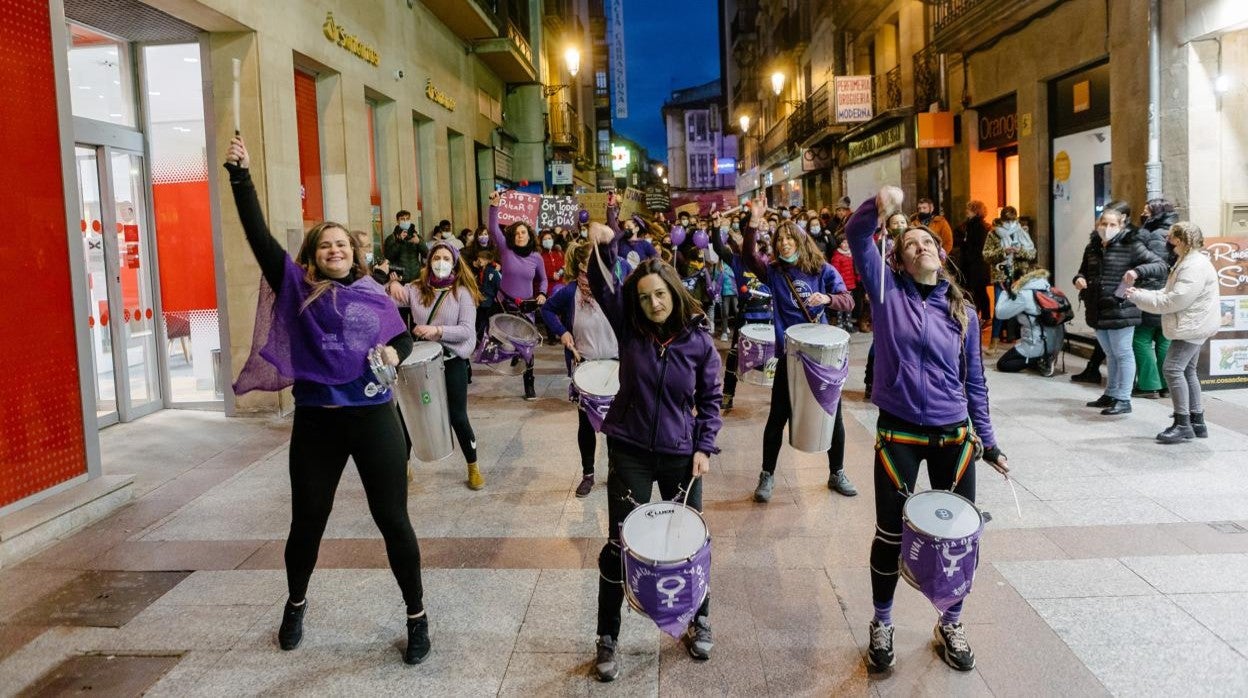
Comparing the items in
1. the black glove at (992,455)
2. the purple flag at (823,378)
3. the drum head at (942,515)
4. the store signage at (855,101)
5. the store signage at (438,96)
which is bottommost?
the drum head at (942,515)

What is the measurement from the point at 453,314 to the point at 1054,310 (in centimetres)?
737

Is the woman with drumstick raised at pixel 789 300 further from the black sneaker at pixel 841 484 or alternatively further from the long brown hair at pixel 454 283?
the long brown hair at pixel 454 283

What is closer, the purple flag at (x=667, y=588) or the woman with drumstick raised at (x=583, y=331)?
the purple flag at (x=667, y=588)

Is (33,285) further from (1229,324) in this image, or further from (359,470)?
(1229,324)

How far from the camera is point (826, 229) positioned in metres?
16.1

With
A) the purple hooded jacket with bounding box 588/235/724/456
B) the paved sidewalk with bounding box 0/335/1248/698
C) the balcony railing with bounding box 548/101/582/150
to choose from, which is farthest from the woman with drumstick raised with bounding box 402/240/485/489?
the balcony railing with bounding box 548/101/582/150

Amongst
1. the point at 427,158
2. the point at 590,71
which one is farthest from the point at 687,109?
the point at 427,158

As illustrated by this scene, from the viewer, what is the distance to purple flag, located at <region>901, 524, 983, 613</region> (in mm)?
3520

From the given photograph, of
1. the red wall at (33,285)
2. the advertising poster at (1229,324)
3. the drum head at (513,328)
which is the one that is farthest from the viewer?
the advertising poster at (1229,324)

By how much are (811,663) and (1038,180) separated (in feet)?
41.6

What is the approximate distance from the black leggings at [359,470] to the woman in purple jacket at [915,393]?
2.06m

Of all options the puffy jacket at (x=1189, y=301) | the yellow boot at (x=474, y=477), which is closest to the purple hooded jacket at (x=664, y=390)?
the yellow boot at (x=474, y=477)

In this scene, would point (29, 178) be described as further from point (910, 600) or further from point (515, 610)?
point (910, 600)

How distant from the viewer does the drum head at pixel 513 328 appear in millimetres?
7711
